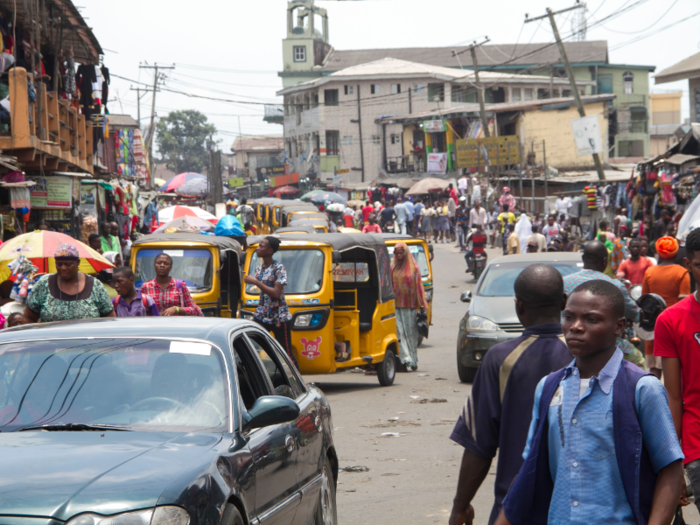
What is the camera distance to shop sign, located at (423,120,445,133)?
189ft

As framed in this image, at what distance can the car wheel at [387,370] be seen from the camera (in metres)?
12.8

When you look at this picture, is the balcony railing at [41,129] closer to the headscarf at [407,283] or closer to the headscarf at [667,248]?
the headscarf at [407,283]

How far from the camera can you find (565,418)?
2.88 m

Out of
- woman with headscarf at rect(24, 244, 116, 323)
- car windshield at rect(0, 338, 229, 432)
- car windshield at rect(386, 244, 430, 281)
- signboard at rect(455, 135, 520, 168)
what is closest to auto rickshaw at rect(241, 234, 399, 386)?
woman with headscarf at rect(24, 244, 116, 323)

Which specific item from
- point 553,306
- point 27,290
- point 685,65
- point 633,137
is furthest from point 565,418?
point 633,137

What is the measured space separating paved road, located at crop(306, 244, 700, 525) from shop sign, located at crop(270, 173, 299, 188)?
63.8m

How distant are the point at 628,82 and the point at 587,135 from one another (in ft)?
140

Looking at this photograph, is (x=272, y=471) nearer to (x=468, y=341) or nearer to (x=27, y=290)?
(x=27, y=290)

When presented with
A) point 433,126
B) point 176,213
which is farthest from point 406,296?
point 433,126

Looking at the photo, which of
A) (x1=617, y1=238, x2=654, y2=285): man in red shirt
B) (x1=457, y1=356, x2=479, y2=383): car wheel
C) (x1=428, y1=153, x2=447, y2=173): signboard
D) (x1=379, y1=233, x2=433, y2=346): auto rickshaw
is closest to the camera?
(x1=617, y1=238, x2=654, y2=285): man in red shirt

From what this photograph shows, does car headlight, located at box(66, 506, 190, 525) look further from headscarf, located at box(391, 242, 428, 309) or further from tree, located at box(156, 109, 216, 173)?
tree, located at box(156, 109, 216, 173)

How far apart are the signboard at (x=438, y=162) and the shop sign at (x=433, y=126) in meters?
1.52

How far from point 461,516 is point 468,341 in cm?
863

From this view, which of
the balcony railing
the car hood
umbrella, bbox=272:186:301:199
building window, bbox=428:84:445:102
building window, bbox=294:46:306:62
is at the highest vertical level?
building window, bbox=294:46:306:62
